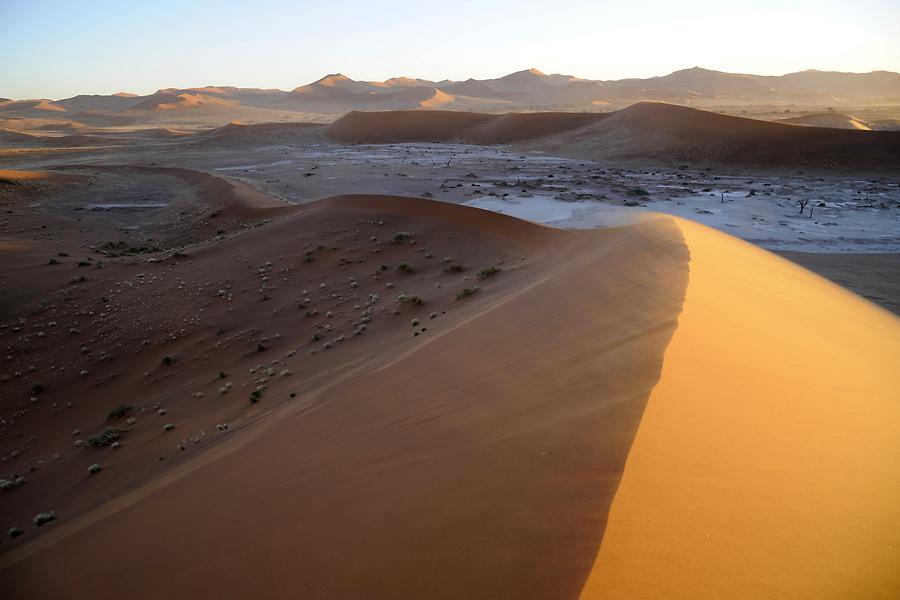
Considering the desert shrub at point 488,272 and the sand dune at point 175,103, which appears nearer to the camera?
the desert shrub at point 488,272

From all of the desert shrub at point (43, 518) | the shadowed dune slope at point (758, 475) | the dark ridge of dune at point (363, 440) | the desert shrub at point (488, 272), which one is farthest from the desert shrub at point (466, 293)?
the desert shrub at point (43, 518)

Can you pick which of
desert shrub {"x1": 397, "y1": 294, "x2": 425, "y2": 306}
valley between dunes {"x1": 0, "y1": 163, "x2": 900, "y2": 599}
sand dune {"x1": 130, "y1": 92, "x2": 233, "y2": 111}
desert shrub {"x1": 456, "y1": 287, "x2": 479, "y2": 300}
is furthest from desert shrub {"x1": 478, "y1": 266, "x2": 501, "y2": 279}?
sand dune {"x1": 130, "y1": 92, "x2": 233, "y2": 111}

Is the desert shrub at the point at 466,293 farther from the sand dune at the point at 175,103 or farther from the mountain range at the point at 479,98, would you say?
the sand dune at the point at 175,103

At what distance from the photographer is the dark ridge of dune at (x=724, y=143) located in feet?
96.5

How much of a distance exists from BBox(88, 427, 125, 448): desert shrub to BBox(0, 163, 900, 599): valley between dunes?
0.07 m

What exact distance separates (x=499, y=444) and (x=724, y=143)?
115ft

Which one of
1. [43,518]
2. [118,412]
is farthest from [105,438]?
[43,518]

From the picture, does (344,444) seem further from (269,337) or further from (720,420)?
(269,337)

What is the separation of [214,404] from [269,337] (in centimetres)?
265

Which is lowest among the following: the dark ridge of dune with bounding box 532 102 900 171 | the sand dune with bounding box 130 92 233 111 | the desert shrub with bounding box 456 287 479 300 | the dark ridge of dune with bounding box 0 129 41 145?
the desert shrub with bounding box 456 287 479 300

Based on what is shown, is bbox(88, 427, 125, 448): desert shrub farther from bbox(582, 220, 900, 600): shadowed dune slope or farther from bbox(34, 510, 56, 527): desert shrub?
bbox(582, 220, 900, 600): shadowed dune slope

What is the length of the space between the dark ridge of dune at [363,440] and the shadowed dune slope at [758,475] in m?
0.20

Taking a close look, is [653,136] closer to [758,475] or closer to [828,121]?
[828,121]

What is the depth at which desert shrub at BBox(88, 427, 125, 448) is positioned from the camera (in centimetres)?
747
